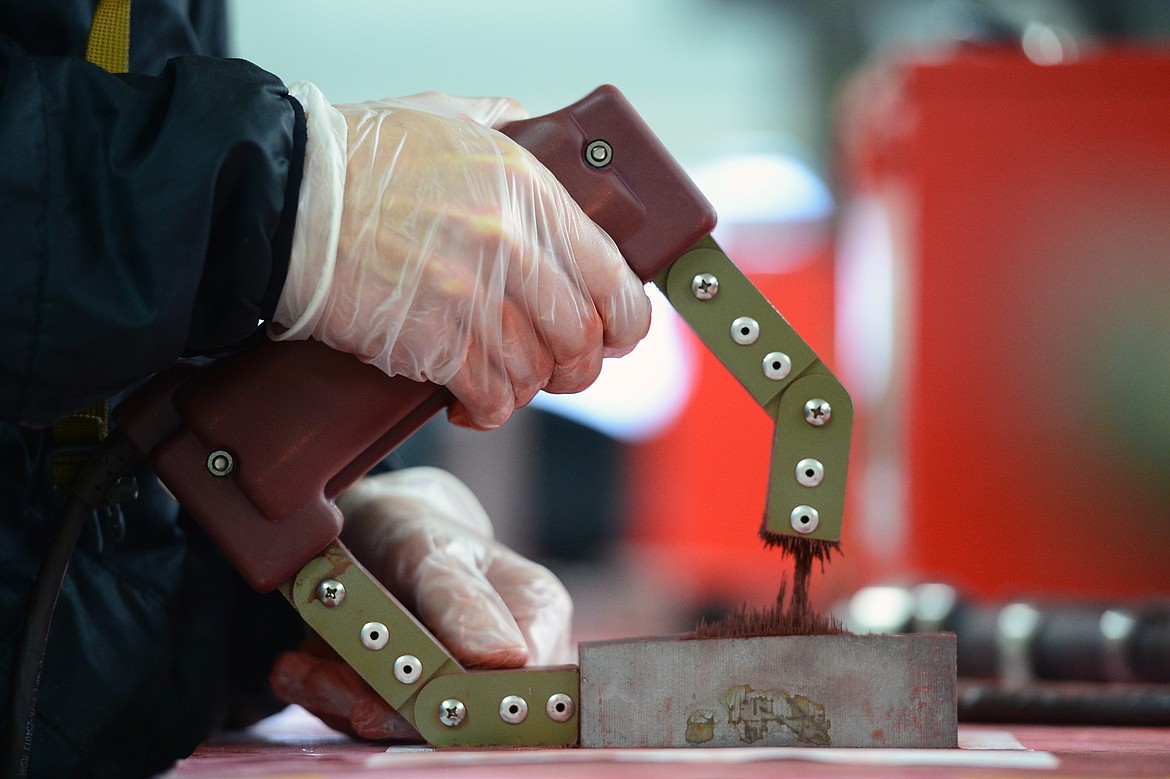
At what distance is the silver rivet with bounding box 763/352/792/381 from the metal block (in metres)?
0.22

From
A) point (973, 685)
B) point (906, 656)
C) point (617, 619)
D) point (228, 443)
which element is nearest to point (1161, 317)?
point (973, 685)

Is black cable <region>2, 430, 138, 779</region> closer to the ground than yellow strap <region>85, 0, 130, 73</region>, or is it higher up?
closer to the ground

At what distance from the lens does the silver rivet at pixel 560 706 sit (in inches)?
36.3

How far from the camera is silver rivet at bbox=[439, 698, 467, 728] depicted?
36.5 inches

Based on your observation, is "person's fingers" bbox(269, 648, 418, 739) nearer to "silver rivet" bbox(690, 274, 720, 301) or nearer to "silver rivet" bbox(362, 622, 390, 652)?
"silver rivet" bbox(362, 622, 390, 652)

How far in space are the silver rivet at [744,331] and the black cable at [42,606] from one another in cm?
52

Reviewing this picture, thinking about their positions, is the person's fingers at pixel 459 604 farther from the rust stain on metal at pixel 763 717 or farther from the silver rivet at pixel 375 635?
the rust stain on metal at pixel 763 717

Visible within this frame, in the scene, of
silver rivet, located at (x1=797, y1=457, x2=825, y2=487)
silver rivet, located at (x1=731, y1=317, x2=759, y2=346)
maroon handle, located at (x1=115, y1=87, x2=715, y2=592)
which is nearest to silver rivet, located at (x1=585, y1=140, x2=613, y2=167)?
maroon handle, located at (x1=115, y1=87, x2=715, y2=592)

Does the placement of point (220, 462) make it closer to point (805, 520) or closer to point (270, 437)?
point (270, 437)

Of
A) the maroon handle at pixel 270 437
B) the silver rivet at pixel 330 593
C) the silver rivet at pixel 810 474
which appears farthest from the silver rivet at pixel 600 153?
the silver rivet at pixel 330 593

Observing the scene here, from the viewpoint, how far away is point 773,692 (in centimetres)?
89

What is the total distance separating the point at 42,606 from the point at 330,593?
21 cm

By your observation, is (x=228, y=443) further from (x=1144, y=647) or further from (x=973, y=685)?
(x=1144, y=647)

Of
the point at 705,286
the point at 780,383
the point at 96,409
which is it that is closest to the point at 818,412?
the point at 780,383
